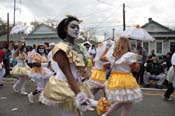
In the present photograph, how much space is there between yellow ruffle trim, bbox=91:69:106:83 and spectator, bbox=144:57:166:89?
5683 mm

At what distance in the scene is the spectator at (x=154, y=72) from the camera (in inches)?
599

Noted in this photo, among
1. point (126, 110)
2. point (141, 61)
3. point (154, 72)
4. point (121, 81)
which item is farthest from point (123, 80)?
point (141, 61)

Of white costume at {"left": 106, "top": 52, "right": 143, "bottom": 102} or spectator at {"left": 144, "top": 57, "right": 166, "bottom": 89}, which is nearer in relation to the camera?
white costume at {"left": 106, "top": 52, "right": 143, "bottom": 102}

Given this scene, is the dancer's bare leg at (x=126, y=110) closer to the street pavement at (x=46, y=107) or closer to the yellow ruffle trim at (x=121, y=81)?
the yellow ruffle trim at (x=121, y=81)

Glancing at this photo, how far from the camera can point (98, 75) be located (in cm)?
999

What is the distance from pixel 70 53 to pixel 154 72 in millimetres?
10951

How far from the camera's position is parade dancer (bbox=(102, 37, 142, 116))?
748 centimetres

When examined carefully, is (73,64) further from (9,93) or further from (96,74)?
(9,93)

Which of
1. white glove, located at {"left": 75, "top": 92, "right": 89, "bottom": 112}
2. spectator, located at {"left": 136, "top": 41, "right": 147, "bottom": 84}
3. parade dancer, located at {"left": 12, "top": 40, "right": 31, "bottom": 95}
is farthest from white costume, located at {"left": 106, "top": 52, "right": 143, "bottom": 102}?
spectator, located at {"left": 136, "top": 41, "right": 147, "bottom": 84}

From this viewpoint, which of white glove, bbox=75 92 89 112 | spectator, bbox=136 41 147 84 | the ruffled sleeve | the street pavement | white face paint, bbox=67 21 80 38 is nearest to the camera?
white glove, bbox=75 92 89 112

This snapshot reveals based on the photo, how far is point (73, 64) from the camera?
16.3 feet

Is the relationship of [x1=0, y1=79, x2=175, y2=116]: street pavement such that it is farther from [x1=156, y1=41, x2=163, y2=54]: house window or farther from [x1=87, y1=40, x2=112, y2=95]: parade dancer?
[x1=156, y1=41, x2=163, y2=54]: house window

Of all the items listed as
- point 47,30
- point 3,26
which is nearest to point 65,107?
point 47,30

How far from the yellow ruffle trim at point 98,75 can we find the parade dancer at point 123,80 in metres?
2.10
